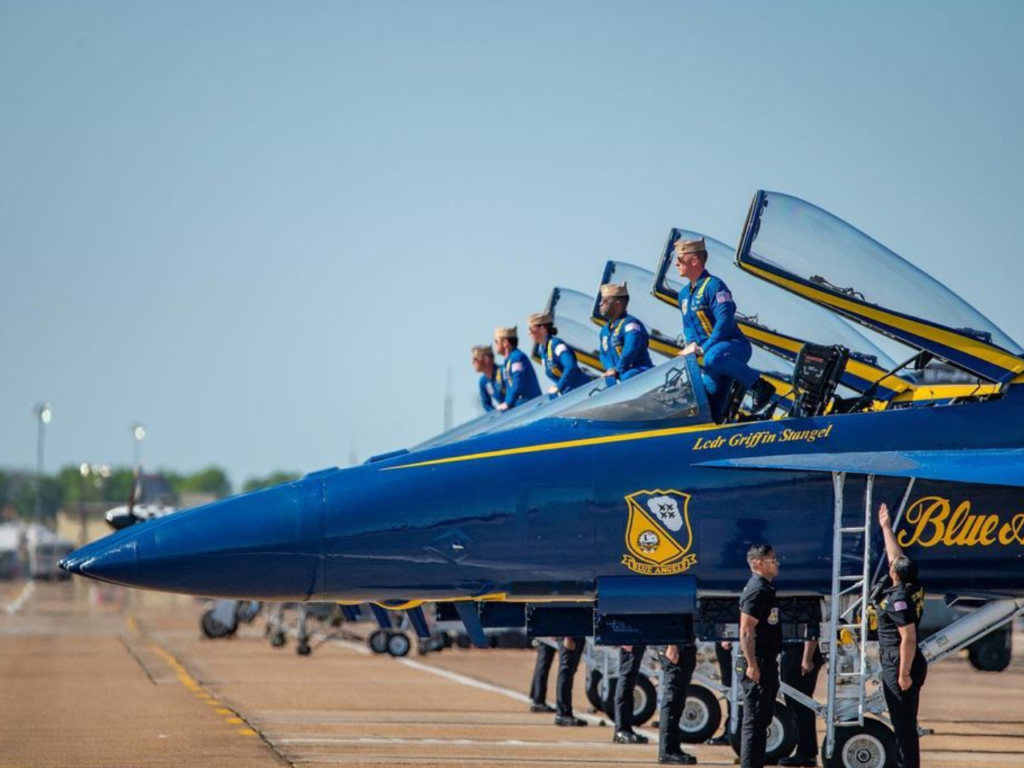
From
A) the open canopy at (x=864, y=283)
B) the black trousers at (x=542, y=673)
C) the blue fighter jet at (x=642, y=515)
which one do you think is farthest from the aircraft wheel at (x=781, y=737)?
the black trousers at (x=542, y=673)

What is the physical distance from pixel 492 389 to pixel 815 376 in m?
7.94

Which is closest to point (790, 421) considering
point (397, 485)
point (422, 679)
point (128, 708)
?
point (397, 485)

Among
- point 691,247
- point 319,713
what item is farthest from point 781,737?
point 319,713

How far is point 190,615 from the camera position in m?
65.9

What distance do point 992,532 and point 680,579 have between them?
210 centimetres

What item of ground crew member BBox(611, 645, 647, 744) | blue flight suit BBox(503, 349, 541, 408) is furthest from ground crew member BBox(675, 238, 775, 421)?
blue flight suit BBox(503, 349, 541, 408)

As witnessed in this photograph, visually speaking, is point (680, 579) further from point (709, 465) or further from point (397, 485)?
point (397, 485)

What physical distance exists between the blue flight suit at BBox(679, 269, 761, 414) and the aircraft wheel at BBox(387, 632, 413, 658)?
1875cm

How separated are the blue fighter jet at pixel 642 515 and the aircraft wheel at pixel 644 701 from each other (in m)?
6.14

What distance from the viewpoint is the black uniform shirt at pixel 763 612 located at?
456 inches

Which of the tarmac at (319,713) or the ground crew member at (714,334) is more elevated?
the ground crew member at (714,334)

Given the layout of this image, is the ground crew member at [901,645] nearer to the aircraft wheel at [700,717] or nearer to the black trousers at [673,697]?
the black trousers at [673,697]

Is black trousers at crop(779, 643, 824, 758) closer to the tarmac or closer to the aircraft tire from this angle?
the tarmac

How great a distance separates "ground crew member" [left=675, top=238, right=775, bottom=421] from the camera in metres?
12.6
